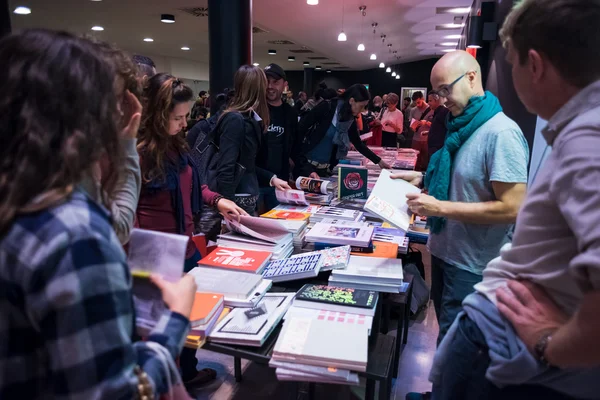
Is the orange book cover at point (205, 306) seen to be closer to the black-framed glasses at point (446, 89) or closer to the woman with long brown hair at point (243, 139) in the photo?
the woman with long brown hair at point (243, 139)

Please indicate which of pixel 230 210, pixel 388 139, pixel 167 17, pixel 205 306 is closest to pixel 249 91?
pixel 230 210

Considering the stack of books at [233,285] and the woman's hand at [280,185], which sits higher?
the woman's hand at [280,185]

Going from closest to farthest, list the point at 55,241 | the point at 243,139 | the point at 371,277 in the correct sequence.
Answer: the point at 55,241, the point at 371,277, the point at 243,139

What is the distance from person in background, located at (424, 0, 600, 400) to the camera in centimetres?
72

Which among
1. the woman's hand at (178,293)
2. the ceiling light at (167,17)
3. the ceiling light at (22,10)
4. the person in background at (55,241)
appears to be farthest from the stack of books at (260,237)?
the ceiling light at (22,10)

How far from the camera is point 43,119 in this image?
622 mm

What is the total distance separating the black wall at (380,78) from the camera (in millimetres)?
20469

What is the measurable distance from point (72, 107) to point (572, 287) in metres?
0.96

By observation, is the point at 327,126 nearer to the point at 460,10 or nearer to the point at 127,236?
the point at 127,236

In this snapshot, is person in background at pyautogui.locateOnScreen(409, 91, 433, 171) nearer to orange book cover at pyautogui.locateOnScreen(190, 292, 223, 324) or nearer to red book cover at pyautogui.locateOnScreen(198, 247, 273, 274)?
red book cover at pyautogui.locateOnScreen(198, 247, 273, 274)

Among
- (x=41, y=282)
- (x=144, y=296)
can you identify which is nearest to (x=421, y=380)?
(x=144, y=296)

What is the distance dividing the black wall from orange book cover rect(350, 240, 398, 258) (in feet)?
62.7

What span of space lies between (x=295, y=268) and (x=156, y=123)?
2.80ft

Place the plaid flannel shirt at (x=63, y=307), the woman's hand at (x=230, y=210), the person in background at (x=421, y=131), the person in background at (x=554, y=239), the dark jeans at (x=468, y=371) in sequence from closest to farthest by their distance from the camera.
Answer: the plaid flannel shirt at (x=63, y=307) < the person in background at (x=554, y=239) < the dark jeans at (x=468, y=371) < the woman's hand at (x=230, y=210) < the person in background at (x=421, y=131)
